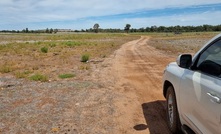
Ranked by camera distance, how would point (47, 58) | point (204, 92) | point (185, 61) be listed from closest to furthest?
point (204, 92) < point (185, 61) < point (47, 58)

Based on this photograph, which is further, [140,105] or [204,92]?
[140,105]

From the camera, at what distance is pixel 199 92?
3.09 meters

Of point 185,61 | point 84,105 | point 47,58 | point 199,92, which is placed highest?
point 185,61

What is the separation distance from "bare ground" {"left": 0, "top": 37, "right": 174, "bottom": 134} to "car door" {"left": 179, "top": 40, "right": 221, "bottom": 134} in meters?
1.42

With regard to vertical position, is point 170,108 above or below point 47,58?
above

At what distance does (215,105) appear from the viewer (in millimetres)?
2598

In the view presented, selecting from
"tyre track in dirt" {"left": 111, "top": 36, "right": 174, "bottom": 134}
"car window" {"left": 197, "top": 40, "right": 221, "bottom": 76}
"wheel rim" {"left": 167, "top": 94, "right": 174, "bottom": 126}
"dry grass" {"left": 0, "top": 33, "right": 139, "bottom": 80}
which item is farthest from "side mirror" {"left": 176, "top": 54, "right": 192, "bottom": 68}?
"dry grass" {"left": 0, "top": 33, "right": 139, "bottom": 80}

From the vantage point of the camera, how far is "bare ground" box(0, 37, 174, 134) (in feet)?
17.1

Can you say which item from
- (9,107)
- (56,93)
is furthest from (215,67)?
(56,93)

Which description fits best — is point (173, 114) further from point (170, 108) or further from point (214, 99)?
point (214, 99)

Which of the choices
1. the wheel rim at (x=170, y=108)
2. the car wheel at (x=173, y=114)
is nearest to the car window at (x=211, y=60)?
the car wheel at (x=173, y=114)

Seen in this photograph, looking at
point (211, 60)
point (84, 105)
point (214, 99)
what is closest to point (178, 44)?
point (84, 105)

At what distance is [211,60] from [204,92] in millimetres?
483

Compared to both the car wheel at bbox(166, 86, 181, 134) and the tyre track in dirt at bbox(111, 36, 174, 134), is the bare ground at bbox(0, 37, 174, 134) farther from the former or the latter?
the car wheel at bbox(166, 86, 181, 134)
